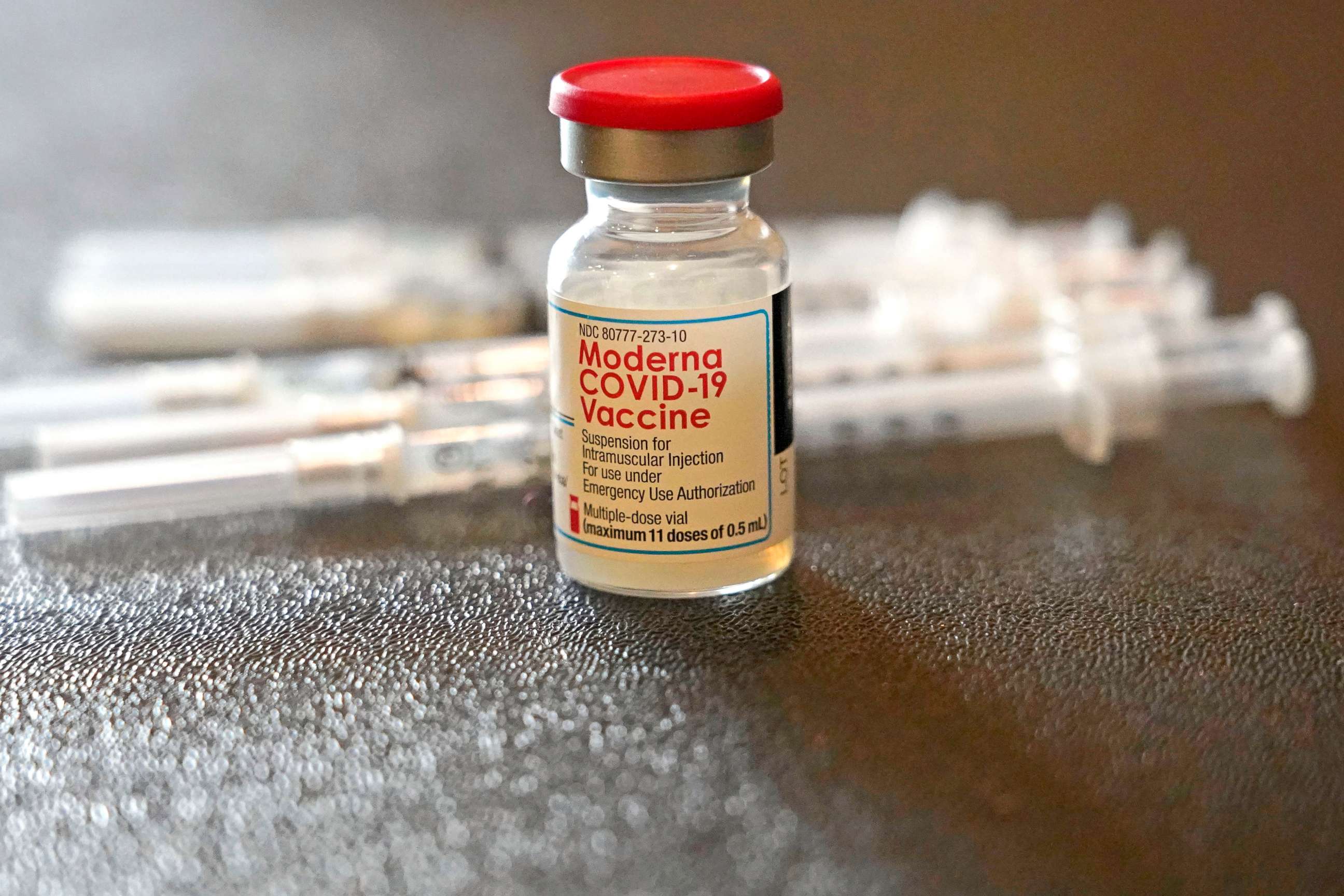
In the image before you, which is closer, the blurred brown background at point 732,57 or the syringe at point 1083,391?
the syringe at point 1083,391

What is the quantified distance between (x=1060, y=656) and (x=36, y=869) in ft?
1.71

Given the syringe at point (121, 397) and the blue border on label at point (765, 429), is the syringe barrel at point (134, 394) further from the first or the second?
the blue border on label at point (765, 429)

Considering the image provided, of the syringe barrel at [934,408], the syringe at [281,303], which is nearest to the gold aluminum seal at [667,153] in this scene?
the syringe barrel at [934,408]

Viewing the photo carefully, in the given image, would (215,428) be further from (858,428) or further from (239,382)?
(858,428)

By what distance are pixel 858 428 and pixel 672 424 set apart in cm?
34

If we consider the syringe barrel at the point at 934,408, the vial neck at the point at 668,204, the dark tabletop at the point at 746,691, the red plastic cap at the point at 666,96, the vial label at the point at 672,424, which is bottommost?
the dark tabletop at the point at 746,691

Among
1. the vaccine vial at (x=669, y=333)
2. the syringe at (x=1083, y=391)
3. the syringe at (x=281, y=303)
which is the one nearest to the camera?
the vaccine vial at (x=669, y=333)

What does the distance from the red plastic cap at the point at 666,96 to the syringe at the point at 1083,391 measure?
347 mm

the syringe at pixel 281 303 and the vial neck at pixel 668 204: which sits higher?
the vial neck at pixel 668 204

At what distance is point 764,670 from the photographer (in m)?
0.76

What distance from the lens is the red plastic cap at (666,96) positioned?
2.32ft

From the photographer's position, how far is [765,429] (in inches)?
31.1

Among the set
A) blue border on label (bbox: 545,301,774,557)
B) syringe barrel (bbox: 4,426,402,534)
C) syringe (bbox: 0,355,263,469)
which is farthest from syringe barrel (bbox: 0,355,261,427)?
blue border on label (bbox: 545,301,774,557)

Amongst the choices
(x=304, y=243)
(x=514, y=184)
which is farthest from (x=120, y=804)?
(x=514, y=184)
